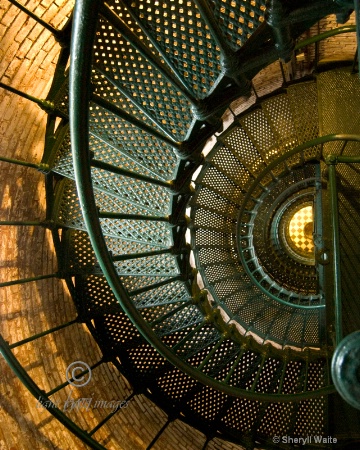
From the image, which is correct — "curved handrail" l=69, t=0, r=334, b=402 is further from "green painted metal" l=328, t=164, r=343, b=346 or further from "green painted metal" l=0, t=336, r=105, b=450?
"green painted metal" l=328, t=164, r=343, b=346

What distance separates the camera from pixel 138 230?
11.8 ft

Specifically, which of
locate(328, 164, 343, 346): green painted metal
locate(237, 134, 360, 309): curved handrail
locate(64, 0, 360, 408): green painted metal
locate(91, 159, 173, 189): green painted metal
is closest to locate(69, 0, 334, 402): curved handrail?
locate(64, 0, 360, 408): green painted metal

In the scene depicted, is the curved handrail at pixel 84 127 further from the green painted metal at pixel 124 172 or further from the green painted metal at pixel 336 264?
the green painted metal at pixel 336 264

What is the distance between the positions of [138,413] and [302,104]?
4.57 meters

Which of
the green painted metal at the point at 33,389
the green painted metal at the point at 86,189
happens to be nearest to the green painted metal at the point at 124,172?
the green painted metal at the point at 86,189

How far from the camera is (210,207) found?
605 centimetres

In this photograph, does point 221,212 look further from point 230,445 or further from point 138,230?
point 230,445

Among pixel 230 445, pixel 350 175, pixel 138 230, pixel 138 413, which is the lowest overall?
pixel 230 445

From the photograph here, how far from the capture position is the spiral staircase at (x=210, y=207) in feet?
6.87

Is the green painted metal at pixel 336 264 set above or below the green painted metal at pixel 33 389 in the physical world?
above

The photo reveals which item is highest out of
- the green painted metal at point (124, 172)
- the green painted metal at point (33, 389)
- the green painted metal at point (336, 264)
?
the green painted metal at point (124, 172)

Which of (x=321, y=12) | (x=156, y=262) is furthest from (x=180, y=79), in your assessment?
(x=156, y=262)

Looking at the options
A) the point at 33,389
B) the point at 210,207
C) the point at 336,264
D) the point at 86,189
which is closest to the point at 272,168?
the point at 210,207

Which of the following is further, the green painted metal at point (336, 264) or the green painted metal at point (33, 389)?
the green painted metal at point (336, 264)
